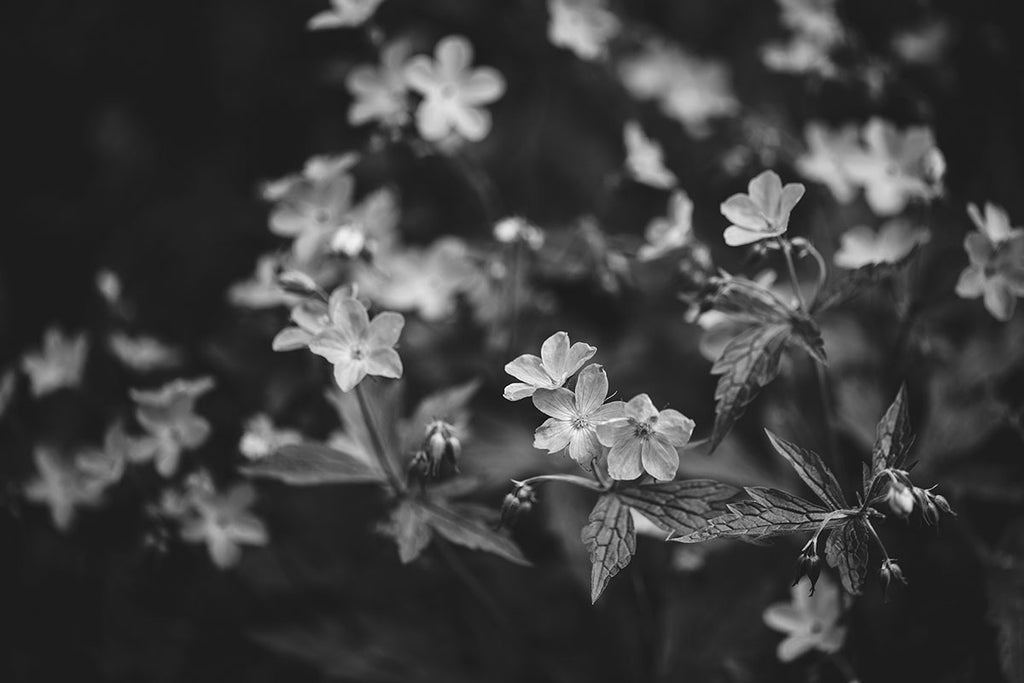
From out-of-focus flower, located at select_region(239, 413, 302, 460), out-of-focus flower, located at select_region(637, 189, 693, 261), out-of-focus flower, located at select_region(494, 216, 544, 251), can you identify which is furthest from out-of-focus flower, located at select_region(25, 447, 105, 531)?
out-of-focus flower, located at select_region(637, 189, 693, 261)

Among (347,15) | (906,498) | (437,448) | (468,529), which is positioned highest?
(347,15)

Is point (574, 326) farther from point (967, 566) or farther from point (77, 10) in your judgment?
point (77, 10)

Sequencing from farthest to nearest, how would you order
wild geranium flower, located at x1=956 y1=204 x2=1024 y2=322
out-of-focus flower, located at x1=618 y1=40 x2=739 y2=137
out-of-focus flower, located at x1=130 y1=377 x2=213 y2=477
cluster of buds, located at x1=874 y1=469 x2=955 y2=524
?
1. out-of-focus flower, located at x1=618 y1=40 x2=739 y2=137
2. out-of-focus flower, located at x1=130 y1=377 x2=213 y2=477
3. wild geranium flower, located at x1=956 y1=204 x2=1024 y2=322
4. cluster of buds, located at x1=874 y1=469 x2=955 y2=524

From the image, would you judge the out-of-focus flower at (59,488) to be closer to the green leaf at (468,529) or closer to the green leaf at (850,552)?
the green leaf at (468,529)

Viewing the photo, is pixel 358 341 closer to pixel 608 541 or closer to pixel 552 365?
pixel 552 365

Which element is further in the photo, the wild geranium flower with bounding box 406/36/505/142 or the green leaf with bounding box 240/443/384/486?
the wild geranium flower with bounding box 406/36/505/142

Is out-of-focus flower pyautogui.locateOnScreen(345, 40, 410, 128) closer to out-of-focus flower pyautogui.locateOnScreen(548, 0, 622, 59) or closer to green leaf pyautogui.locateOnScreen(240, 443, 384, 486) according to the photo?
out-of-focus flower pyautogui.locateOnScreen(548, 0, 622, 59)

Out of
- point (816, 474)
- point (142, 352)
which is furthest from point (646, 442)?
point (142, 352)
